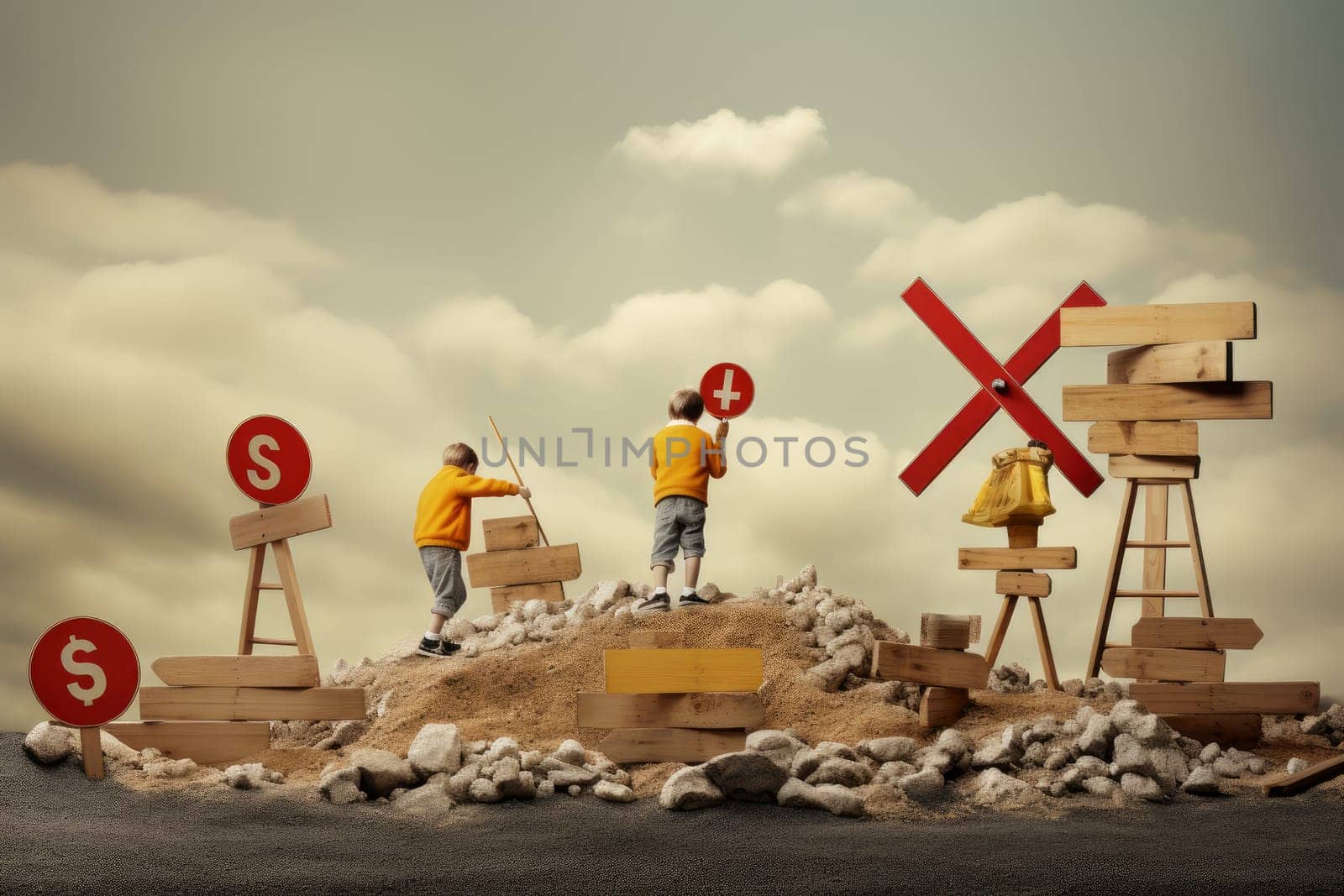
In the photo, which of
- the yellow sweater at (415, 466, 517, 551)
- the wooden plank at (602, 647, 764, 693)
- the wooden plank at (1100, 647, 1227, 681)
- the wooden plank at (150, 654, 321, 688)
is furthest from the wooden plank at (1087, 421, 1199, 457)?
the wooden plank at (150, 654, 321, 688)

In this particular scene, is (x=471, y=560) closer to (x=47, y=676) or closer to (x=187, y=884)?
(x=47, y=676)

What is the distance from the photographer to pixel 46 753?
21.7 feet

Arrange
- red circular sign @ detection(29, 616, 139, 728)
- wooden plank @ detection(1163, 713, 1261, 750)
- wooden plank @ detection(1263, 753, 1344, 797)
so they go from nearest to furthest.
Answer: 1. wooden plank @ detection(1263, 753, 1344, 797)
2. red circular sign @ detection(29, 616, 139, 728)
3. wooden plank @ detection(1163, 713, 1261, 750)

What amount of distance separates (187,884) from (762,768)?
8.55ft

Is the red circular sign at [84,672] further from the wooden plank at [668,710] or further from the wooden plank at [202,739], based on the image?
the wooden plank at [668,710]

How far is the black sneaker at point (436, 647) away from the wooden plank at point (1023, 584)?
12.8 feet

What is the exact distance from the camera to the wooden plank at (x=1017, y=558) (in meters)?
8.28

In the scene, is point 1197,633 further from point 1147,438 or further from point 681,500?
→ point 681,500

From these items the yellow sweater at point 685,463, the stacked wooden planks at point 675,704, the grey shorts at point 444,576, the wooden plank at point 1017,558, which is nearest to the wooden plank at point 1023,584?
the wooden plank at point 1017,558

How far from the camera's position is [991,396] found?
9320mm

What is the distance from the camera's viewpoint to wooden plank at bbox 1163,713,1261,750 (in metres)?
7.55

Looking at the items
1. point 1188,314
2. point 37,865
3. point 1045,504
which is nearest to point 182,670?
point 37,865

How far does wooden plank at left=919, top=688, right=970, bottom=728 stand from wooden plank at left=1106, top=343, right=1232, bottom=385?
2772mm

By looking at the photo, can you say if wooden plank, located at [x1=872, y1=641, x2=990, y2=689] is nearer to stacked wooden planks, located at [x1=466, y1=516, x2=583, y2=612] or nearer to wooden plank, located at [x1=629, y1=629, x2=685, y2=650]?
wooden plank, located at [x1=629, y1=629, x2=685, y2=650]
